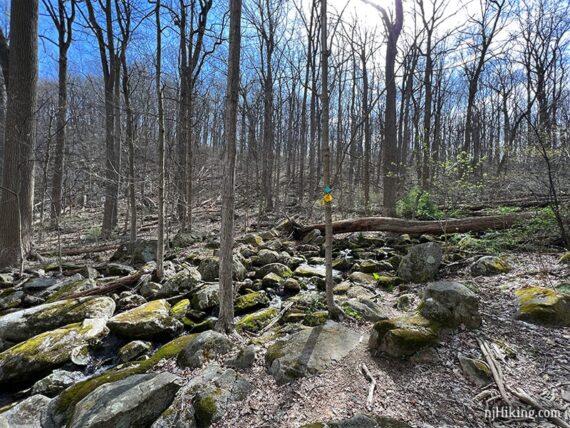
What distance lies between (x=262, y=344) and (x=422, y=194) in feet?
25.3

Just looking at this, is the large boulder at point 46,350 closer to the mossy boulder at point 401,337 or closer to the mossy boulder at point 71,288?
the mossy boulder at point 71,288

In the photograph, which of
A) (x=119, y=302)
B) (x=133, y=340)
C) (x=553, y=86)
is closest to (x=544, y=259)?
(x=133, y=340)

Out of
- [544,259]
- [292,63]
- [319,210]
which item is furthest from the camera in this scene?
[292,63]

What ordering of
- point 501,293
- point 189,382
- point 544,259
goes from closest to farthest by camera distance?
point 189,382 < point 501,293 < point 544,259

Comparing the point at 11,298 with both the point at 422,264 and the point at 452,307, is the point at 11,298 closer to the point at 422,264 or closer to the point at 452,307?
the point at 452,307

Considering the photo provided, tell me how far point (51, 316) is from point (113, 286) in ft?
4.11

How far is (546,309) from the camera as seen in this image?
364cm

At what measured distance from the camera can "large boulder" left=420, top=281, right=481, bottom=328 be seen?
3.54 m

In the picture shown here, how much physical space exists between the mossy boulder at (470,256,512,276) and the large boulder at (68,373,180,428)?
5.07 m

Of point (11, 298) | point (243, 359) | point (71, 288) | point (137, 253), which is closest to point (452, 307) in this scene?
point (243, 359)

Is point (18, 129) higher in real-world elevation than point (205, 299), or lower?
higher

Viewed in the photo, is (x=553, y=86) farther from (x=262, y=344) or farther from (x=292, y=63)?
(x=262, y=344)

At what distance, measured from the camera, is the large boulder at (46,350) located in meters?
3.99

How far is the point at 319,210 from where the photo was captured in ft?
47.3
